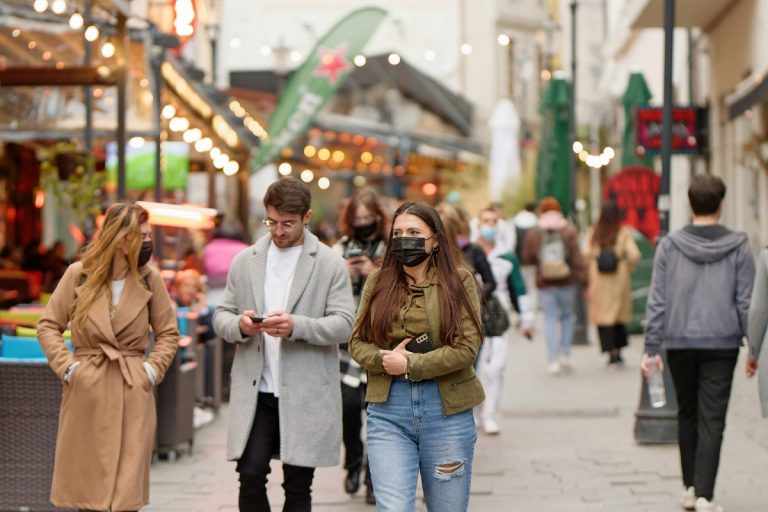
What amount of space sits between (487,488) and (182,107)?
1076 cm

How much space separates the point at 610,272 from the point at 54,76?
21.4ft

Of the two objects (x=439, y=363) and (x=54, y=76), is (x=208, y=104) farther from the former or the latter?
(x=439, y=363)

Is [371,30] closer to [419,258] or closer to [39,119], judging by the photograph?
[39,119]

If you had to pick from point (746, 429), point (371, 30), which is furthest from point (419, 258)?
point (371, 30)

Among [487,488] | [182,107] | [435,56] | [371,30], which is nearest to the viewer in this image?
[487,488]

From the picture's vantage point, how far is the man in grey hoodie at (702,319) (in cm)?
799

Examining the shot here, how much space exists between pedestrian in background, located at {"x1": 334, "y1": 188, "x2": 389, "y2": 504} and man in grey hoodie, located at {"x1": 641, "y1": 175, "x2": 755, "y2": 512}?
1.67 meters

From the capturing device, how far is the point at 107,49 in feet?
47.3

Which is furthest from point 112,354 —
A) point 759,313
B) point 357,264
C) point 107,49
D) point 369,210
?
point 107,49

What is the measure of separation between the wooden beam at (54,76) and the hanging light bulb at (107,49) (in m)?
0.41

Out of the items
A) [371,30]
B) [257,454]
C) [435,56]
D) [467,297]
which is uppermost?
[435,56]

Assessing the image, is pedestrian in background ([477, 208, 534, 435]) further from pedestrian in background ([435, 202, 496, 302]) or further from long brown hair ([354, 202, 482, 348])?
long brown hair ([354, 202, 482, 348])

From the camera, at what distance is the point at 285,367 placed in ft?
21.3

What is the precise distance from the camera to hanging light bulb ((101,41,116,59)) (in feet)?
45.5
